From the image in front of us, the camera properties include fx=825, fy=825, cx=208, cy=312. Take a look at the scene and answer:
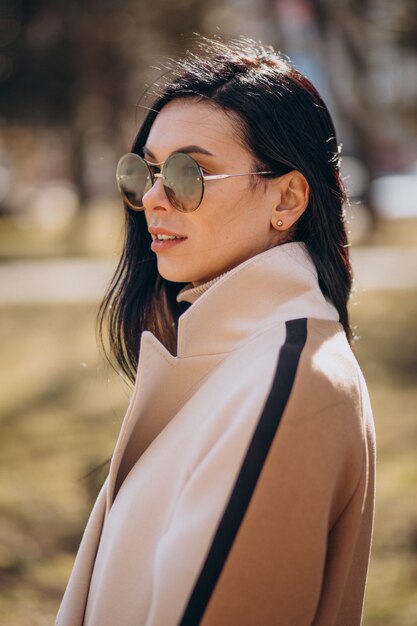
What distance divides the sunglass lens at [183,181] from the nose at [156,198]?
0.14 ft

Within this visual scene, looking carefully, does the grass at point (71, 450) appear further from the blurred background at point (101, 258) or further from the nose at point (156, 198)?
the nose at point (156, 198)

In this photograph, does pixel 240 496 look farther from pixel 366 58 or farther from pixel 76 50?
pixel 76 50

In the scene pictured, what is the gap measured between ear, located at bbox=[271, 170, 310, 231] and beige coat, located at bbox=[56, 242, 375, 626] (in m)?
0.07

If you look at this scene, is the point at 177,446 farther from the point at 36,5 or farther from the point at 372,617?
the point at 36,5

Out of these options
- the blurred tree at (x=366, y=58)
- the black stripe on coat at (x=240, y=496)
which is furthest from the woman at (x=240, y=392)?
the blurred tree at (x=366, y=58)

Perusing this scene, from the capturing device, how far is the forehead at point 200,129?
174 centimetres

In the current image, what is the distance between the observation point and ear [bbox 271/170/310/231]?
179 centimetres

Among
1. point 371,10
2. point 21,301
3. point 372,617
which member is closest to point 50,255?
point 21,301

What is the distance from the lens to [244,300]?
65.8 inches

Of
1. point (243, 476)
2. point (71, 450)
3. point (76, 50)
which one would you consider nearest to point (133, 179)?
point (243, 476)

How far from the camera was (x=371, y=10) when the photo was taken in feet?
50.6

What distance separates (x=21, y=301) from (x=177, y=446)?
1097 cm

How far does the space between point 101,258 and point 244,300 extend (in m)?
15.3

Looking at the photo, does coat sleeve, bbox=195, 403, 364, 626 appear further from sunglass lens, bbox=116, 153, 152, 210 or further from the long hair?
sunglass lens, bbox=116, 153, 152, 210
